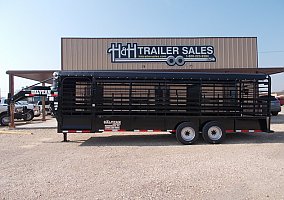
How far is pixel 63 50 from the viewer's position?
22.0 metres

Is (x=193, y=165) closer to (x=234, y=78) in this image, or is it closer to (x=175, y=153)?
(x=175, y=153)

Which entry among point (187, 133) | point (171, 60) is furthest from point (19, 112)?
point (187, 133)

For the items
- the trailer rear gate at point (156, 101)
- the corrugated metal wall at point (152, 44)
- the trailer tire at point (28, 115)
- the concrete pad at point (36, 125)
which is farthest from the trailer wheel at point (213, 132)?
the trailer tire at point (28, 115)

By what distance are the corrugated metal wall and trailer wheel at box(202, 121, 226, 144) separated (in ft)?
35.1

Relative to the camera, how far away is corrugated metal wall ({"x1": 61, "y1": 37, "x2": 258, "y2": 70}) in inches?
864

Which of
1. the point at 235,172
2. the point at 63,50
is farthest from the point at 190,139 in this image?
the point at 63,50

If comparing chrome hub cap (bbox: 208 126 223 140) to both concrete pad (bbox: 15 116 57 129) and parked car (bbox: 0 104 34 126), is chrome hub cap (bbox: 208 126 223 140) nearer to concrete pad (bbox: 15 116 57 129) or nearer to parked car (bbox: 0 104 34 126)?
concrete pad (bbox: 15 116 57 129)

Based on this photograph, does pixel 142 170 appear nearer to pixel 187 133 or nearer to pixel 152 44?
pixel 187 133

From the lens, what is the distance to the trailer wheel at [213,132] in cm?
1198

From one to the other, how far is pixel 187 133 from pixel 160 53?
36.2ft

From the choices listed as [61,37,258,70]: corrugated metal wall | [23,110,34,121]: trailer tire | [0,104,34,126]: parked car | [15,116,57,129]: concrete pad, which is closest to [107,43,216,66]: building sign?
[61,37,258,70]: corrugated metal wall

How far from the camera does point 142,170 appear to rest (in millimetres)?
7520

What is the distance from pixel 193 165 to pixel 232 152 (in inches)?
94.1

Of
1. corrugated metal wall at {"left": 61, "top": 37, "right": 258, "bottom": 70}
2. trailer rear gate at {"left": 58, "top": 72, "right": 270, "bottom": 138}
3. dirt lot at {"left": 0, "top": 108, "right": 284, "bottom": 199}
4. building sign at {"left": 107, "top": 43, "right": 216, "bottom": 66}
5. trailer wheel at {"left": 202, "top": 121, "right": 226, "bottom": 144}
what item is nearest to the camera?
dirt lot at {"left": 0, "top": 108, "right": 284, "bottom": 199}
